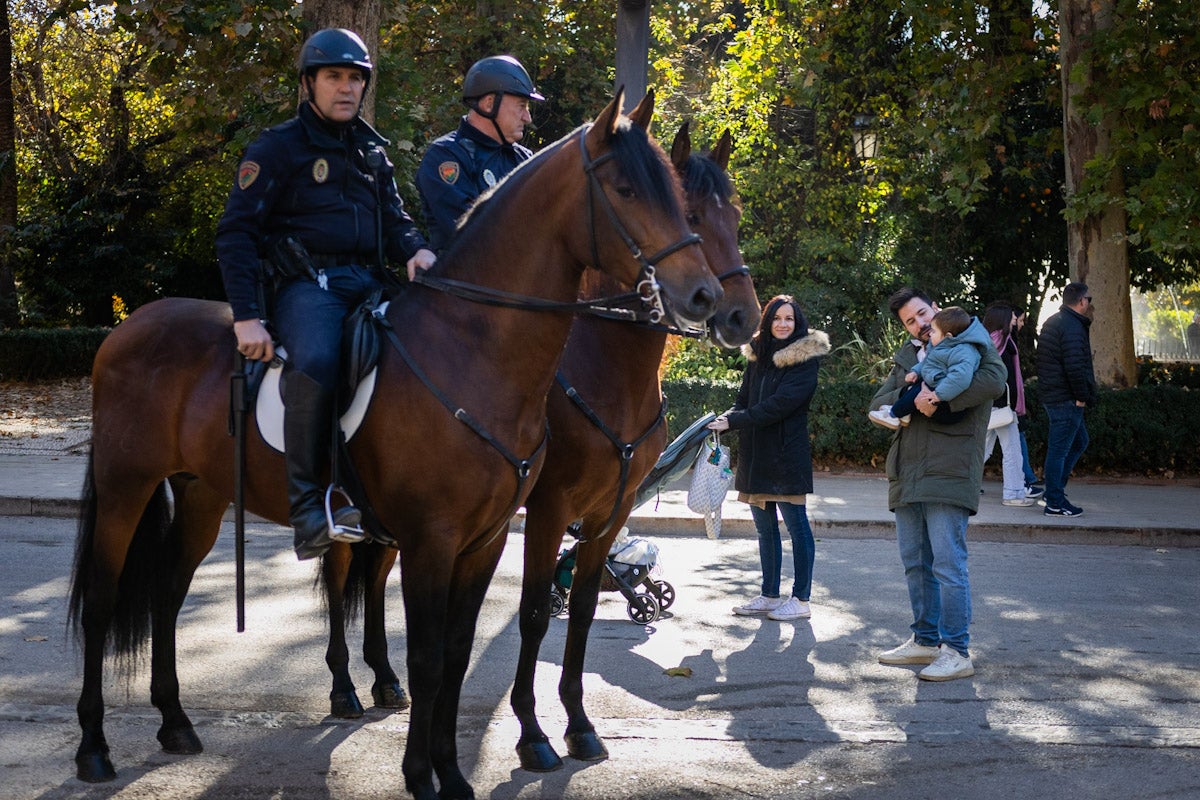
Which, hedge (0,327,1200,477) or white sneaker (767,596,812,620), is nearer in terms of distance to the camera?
white sneaker (767,596,812,620)

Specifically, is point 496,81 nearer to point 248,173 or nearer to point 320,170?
point 320,170

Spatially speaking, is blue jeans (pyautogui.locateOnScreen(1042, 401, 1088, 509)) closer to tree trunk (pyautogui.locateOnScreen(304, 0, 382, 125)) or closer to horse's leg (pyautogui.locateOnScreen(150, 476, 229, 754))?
tree trunk (pyautogui.locateOnScreen(304, 0, 382, 125))

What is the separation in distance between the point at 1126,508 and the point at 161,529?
11033mm

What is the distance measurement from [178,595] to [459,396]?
2002 mm

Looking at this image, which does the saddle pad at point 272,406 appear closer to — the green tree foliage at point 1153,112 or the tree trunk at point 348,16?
the tree trunk at point 348,16

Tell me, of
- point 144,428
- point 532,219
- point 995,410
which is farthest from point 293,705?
point 995,410

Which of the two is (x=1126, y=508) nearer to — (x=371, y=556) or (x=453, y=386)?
(x=371, y=556)

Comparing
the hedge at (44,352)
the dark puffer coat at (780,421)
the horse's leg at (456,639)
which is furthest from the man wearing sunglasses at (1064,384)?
the hedge at (44,352)

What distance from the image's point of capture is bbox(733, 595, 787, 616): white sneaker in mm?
8781

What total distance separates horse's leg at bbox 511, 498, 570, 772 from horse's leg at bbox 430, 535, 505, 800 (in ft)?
1.50

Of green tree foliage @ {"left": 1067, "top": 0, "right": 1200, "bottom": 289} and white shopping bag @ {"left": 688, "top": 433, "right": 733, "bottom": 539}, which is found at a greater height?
green tree foliage @ {"left": 1067, "top": 0, "right": 1200, "bottom": 289}

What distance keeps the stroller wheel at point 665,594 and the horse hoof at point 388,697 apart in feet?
8.78

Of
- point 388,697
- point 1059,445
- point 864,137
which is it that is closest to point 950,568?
point 388,697

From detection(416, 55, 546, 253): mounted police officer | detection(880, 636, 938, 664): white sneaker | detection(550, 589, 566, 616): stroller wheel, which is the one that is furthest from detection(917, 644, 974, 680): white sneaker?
detection(416, 55, 546, 253): mounted police officer
